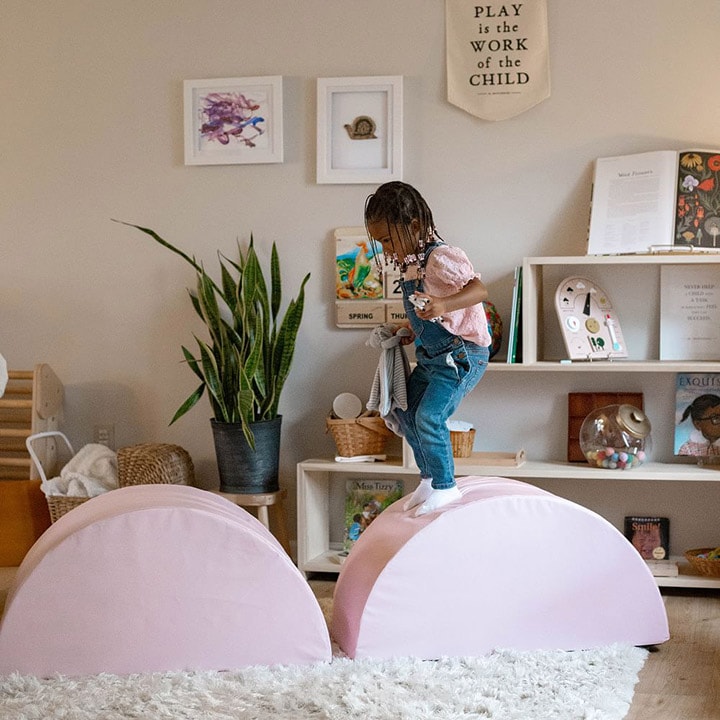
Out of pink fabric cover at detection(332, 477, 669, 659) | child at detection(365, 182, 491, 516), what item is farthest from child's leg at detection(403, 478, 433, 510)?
pink fabric cover at detection(332, 477, 669, 659)

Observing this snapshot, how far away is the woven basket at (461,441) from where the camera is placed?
131 inches

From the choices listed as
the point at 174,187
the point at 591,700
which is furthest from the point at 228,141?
the point at 591,700

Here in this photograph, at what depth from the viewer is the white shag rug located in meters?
2.06

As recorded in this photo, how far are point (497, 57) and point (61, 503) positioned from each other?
2054 mm

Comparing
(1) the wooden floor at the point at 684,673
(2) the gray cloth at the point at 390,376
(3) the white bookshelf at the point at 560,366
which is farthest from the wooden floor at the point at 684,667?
(2) the gray cloth at the point at 390,376

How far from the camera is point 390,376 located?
108 inches

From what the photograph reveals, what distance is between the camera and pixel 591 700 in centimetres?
214

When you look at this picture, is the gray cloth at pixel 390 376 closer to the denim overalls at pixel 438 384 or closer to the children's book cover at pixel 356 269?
the denim overalls at pixel 438 384

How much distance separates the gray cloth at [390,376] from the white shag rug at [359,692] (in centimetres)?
68

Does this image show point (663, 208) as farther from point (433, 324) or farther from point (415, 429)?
point (415, 429)

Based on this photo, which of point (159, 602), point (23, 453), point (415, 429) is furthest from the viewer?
point (23, 453)

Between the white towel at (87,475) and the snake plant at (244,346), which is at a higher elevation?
the snake plant at (244,346)

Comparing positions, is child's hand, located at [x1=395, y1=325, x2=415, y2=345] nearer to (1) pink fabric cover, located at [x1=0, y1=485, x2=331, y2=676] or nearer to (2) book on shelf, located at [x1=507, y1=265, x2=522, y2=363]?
(2) book on shelf, located at [x1=507, y1=265, x2=522, y2=363]

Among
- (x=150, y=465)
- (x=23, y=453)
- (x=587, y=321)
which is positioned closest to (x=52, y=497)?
(x=150, y=465)
